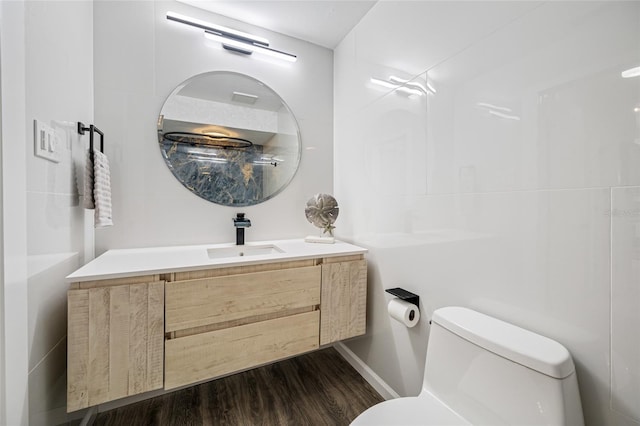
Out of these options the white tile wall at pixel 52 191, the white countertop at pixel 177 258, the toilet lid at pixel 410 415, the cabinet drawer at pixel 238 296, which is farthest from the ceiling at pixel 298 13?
the toilet lid at pixel 410 415

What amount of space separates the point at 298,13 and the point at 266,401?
2.43 m

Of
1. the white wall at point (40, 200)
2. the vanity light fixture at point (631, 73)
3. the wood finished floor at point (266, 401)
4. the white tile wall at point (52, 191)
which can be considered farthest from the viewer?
the wood finished floor at point (266, 401)

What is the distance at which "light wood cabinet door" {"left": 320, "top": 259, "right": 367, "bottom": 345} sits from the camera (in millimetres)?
1480

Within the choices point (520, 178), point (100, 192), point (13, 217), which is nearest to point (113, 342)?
point (13, 217)

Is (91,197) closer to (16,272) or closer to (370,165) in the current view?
(16,272)

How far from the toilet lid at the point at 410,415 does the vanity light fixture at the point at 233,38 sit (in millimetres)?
2163

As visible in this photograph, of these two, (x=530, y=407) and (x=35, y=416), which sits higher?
(x=530, y=407)

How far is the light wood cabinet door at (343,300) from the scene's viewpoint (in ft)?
4.86

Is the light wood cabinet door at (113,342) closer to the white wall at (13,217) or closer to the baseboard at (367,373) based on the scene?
the white wall at (13,217)

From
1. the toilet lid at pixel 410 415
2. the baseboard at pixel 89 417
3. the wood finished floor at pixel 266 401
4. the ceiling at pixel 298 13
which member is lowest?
the wood finished floor at pixel 266 401

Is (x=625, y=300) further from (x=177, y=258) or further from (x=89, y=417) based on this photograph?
(x=89, y=417)

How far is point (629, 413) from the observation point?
0.65 metres

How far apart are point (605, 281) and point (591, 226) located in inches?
6.0

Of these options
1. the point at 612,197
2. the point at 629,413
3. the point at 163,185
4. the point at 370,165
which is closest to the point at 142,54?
the point at 163,185
